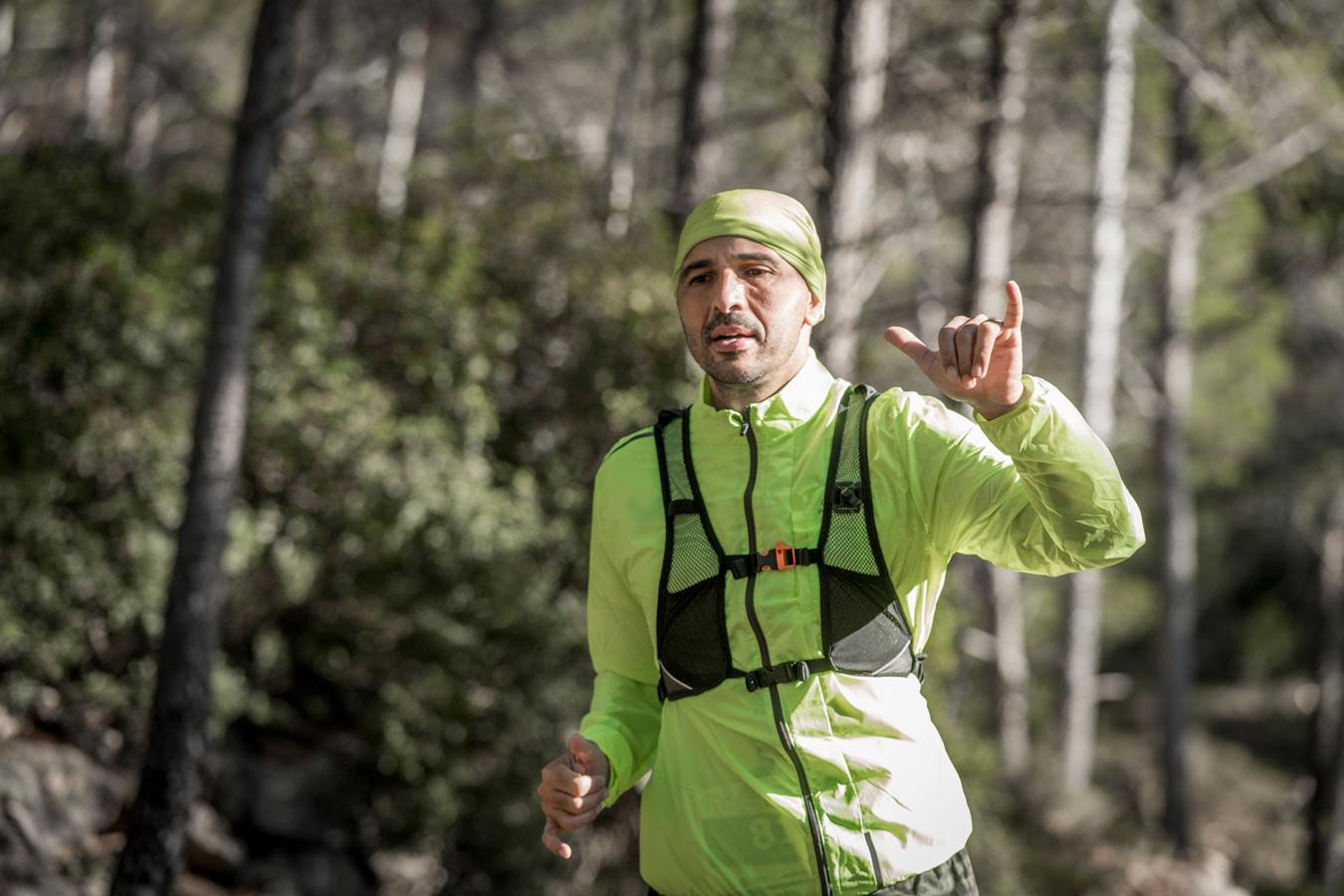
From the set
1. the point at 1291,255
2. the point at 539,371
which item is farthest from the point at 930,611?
the point at 1291,255

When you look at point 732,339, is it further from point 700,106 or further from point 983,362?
point 700,106

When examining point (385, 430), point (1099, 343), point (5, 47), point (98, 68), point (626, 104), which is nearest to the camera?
point (385, 430)

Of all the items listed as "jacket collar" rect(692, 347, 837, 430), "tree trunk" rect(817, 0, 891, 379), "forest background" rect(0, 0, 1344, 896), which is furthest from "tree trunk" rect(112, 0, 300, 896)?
"jacket collar" rect(692, 347, 837, 430)

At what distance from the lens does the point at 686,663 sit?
2.48 meters

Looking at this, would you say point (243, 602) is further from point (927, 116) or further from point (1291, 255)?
point (1291, 255)

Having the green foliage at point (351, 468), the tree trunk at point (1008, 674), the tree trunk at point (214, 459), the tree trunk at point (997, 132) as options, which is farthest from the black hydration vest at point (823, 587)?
the tree trunk at point (1008, 674)

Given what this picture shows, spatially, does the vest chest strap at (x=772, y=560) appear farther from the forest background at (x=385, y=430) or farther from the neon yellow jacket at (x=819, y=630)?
the forest background at (x=385, y=430)

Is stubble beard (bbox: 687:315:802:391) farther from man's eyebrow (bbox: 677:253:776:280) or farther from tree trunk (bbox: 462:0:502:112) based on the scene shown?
tree trunk (bbox: 462:0:502:112)

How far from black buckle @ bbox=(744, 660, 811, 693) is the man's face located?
0.53 meters

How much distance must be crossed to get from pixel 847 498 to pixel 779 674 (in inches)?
13.4

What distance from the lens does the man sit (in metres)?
2.32

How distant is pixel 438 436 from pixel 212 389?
2.28m

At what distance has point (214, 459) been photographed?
6508mm

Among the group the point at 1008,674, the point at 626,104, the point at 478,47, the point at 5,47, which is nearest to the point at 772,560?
the point at 626,104
